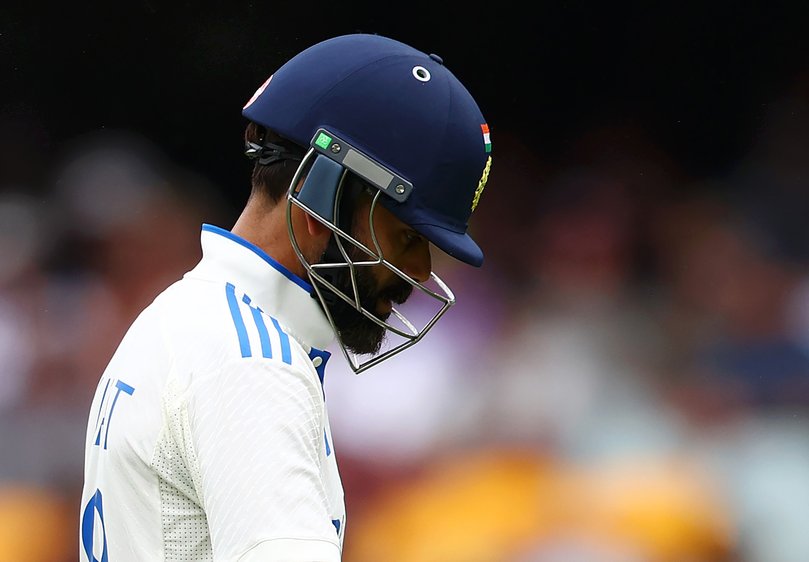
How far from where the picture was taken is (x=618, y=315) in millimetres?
3020

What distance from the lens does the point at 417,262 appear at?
4.43ft

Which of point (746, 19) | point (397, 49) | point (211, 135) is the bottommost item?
point (211, 135)

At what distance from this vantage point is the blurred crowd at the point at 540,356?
2.91 metres

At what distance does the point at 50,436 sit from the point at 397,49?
198 cm

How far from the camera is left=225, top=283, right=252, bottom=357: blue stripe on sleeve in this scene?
1.10 meters

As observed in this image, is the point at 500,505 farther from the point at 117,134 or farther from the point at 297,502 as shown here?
the point at 297,502

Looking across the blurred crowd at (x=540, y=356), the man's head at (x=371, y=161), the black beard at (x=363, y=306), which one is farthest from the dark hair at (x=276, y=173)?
the blurred crowd at (x=540, y=356)

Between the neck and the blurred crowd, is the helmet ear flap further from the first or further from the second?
the blurred crowd

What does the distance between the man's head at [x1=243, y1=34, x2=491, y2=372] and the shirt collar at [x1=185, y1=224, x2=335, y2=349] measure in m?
0.03

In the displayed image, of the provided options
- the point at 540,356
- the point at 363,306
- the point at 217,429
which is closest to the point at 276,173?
the point at 363,306

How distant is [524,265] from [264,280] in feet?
6.08

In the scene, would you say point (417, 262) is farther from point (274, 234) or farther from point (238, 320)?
point (238, 320)

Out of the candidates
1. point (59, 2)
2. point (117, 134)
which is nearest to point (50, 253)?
point (117, 134)

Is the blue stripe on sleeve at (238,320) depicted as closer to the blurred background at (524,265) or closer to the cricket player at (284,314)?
the cricket player at (284,314)
